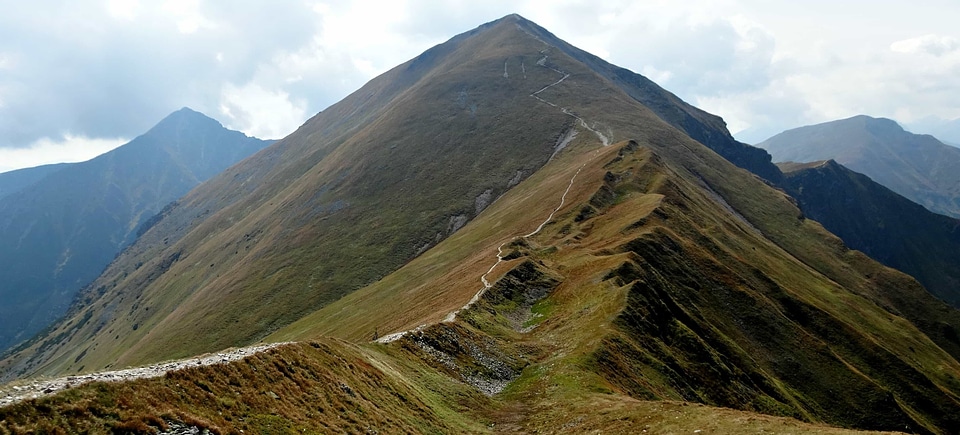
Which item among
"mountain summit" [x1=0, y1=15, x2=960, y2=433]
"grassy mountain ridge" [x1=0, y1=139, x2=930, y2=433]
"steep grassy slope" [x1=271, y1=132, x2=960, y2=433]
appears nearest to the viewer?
"grassy mountain ridge" [x1=0, y1=139, x2=930, y2=433]

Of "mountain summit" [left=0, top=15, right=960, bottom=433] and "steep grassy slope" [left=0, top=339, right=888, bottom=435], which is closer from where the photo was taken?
"steep grassy slope" [left=0, top=339, right=888, bottom=435]

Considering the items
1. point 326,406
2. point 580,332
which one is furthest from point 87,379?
point 580,332

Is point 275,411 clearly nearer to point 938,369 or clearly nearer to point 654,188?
point 654,188

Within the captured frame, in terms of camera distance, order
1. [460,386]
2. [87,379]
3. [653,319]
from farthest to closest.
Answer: [653,319], [460,386], [87,379]

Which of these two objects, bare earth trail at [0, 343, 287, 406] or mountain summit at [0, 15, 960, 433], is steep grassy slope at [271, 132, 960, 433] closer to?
mountain summit at [0, 15, 960, 433]

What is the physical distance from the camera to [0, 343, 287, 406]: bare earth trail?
18828 mm

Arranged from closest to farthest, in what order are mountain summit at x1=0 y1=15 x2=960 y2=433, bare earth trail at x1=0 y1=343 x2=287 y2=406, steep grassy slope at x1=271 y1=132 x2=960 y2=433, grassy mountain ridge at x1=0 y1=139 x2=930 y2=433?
bare earth trail at x1=0 y1=343 x2=287 y2=406, grassy mountain ridge at x1=0 y1=139 x2=930 y2=433, mountain summit at x1=0 y1=15 x2=960 y2=433, steep grassy slope at x1=271 y1=132 x2=960 y2=433

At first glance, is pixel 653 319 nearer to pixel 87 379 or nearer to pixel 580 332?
pixel 580 332

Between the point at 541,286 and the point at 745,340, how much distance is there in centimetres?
3230

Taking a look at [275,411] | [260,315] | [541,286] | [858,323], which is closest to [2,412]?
[275,411]

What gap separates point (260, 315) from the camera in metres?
156

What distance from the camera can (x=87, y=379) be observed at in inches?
831

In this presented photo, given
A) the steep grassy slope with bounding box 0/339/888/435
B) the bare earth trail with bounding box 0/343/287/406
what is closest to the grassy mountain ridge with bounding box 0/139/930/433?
the steep grassy slope with bounding box 0/339/888/435

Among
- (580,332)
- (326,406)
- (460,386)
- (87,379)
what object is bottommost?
(460,386)
